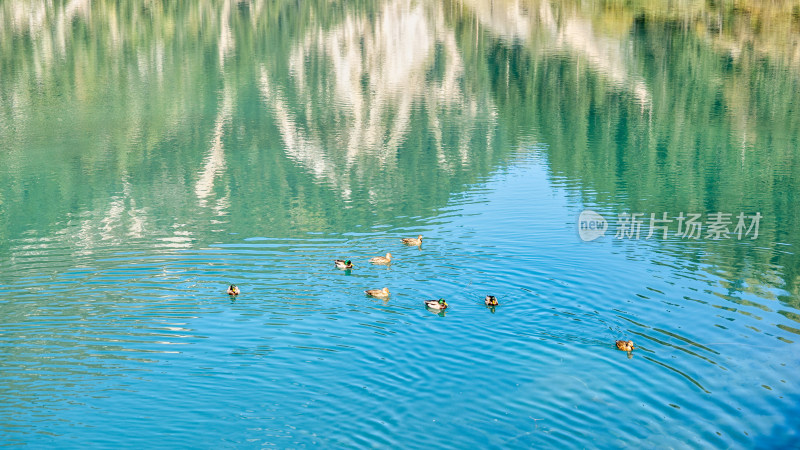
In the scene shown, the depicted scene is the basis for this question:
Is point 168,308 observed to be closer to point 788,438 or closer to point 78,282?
point 78,282

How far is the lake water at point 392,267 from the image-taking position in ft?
63.5

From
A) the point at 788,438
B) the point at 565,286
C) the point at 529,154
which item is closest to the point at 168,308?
the point at 565,286

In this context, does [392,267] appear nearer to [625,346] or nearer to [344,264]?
[344,264]

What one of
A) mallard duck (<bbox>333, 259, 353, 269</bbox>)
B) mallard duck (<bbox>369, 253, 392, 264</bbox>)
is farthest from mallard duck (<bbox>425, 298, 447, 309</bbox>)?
mallard duck (<bbox>333, 259, 353, 269</bbox>)

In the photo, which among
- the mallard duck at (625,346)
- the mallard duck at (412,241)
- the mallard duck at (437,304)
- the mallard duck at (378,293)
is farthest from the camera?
the mallard duck at (412,241)

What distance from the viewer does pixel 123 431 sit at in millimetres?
18609

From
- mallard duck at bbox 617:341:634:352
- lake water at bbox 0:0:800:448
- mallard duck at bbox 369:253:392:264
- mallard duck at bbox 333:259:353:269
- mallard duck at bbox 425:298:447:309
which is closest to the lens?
lake water at bbox 0:0:800:448

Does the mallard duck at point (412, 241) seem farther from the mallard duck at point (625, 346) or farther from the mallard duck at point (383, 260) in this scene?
the mallard duck at point (625, 346)

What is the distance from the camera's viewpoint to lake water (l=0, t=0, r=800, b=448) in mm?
19359

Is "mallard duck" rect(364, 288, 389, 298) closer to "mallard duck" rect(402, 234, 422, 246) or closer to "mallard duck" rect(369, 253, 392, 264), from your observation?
"mallard duck" rect(369, 253, 392, 264)

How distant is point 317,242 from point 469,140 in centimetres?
2754

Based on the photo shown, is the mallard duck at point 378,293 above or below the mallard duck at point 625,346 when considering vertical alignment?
above

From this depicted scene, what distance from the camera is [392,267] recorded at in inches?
1110

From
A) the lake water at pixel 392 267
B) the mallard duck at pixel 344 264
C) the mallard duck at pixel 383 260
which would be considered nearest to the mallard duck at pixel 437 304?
the lake water at pixel 392 267
